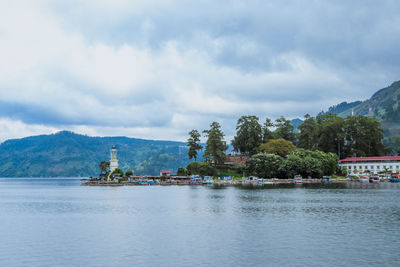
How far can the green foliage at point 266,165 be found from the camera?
154 m

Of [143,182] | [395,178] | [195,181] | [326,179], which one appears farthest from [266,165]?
[395,178]

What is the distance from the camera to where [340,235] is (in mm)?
38125

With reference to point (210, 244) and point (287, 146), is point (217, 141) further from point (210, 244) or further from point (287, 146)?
point (210, 244)

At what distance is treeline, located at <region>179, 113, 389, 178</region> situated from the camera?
155375mm

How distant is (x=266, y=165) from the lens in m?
154

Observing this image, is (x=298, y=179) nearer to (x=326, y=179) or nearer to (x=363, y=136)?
(x=326, y=179)

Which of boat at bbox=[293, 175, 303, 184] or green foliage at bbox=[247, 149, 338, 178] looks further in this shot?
green foliage at bbox=[247, 149, 338, 178]

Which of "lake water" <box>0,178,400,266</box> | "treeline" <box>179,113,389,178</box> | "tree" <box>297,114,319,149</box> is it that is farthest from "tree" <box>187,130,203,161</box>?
"lake water" <box>0,178,400,266</box>

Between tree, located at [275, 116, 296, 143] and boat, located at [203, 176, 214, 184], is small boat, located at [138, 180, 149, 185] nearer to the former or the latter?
boat, located at [203, 176, 214, 184]

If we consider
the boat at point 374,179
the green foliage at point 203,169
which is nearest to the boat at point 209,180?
the green foliage at point 203,169

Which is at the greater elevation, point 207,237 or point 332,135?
point 332,135

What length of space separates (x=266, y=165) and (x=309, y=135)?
37.3 m

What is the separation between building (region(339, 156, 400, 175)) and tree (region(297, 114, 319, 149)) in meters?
15.9

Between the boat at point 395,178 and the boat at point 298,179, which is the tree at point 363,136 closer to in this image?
the boat at point 395,178
